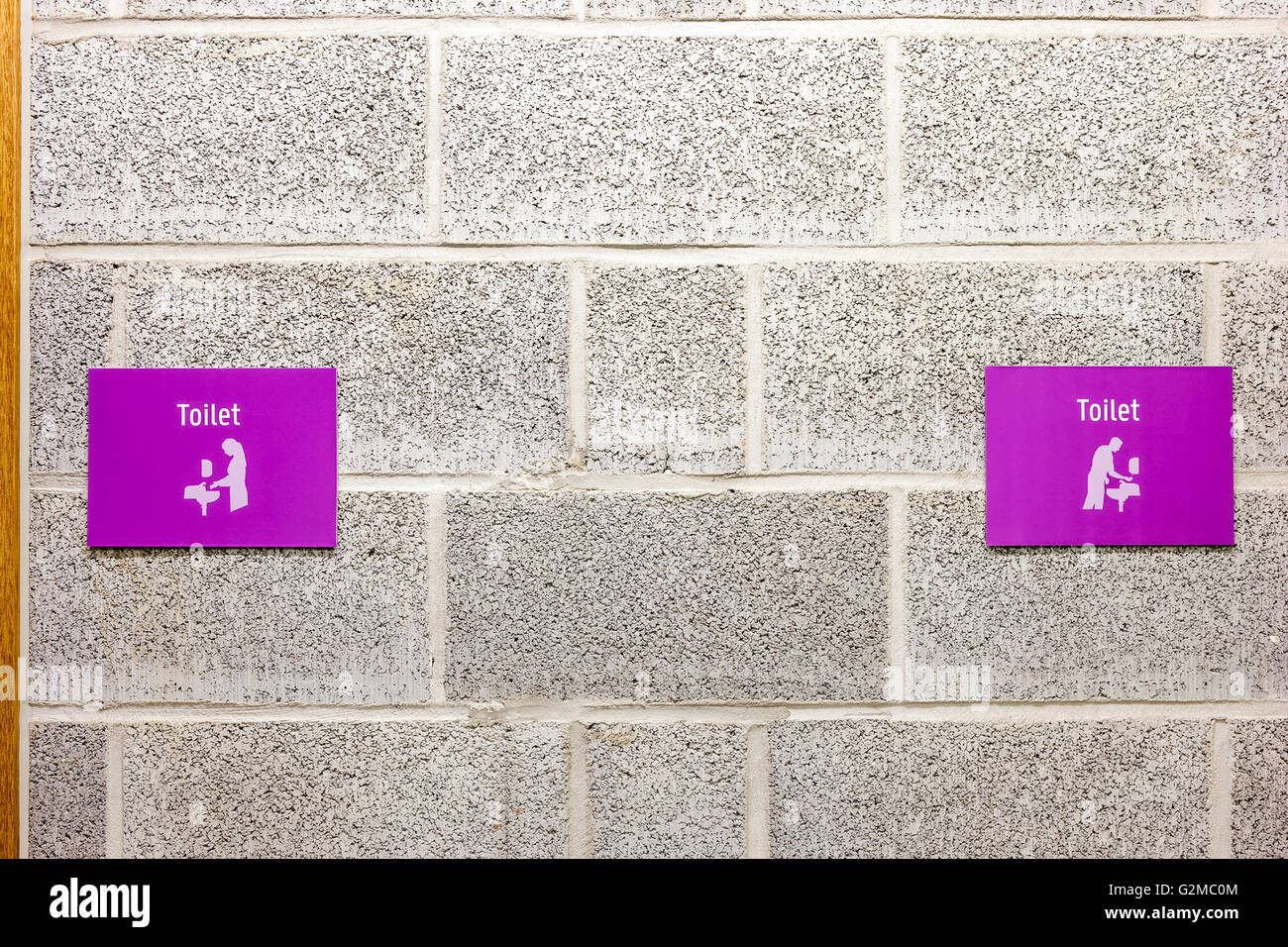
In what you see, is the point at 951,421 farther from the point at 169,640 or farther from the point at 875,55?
the point at 169,640

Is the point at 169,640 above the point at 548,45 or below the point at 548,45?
below

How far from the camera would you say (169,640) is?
1.18 meters

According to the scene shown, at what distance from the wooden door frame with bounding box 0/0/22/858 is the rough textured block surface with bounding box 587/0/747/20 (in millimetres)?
771

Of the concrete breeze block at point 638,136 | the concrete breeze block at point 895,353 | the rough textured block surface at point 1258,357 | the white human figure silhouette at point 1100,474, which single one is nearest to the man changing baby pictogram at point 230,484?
the concrete breeze block at point 638,136

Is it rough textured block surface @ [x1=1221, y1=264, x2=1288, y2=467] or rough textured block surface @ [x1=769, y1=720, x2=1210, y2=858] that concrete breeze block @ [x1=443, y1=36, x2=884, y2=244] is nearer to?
rough textured block surface @ [x1=1221, y1=264, x2=1288, y2=467]

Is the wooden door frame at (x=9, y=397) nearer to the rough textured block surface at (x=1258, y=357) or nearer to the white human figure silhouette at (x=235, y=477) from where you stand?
the white human figure silhouette at (x=235, y=477)

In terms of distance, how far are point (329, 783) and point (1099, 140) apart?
1.32 meters

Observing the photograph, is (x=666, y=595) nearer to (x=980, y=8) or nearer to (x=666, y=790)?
(x=666, y=790)

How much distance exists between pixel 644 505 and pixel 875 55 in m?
0.67

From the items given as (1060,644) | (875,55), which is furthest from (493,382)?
(1060,644)

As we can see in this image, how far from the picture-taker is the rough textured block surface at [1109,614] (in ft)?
3.85

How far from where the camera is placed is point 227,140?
3.90 feet

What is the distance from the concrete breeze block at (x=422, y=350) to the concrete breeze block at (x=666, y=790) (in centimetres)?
38
